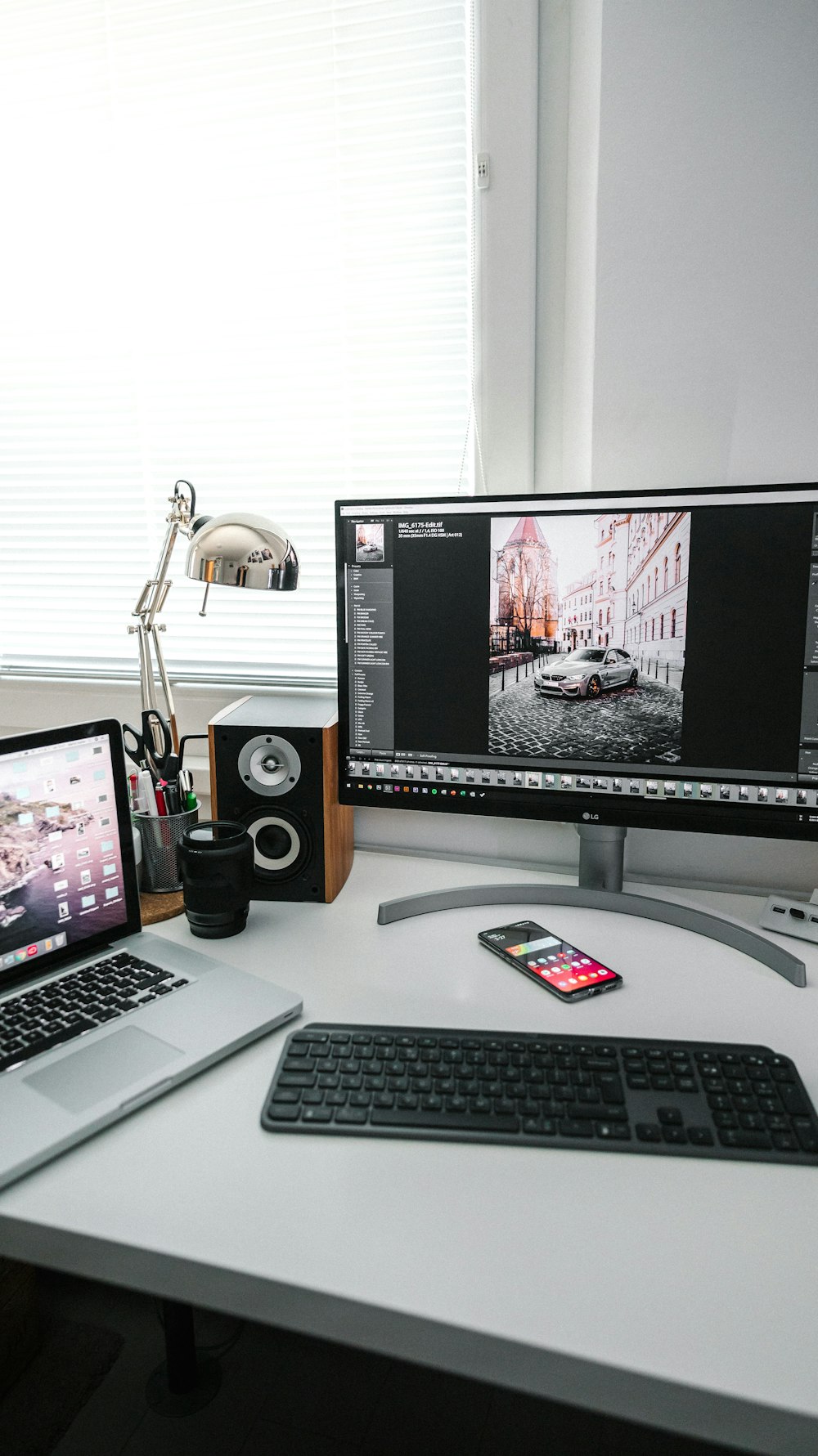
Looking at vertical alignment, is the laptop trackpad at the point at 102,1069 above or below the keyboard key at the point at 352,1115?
above

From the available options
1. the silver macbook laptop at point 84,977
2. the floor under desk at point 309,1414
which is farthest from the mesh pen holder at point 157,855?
the floor under desk at point 309,1414

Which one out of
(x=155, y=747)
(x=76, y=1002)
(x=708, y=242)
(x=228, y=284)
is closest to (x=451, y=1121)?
(x=76, y=1002)

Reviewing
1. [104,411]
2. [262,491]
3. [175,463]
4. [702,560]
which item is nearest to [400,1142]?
[702,560]

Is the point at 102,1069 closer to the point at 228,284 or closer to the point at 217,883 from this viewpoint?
the point at 217,883

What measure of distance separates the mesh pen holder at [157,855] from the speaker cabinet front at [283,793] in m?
0.08

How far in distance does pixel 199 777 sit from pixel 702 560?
97cm

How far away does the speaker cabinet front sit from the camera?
127 centimetres

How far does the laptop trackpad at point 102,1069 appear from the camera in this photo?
32.1 inches

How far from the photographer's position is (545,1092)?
0.82 m

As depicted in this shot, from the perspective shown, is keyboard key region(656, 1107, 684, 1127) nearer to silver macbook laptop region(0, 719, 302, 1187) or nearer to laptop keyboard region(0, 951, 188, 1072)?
silver macbook laptop region(0, 719, 302, 1187)

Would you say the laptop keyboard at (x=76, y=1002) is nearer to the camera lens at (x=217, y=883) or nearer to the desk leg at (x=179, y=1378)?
the camera lens at (x=217, y=883)

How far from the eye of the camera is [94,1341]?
1.41 meters

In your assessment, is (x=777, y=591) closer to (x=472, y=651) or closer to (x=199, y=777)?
(x=472, y=651)

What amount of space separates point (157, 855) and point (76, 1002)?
366mm
